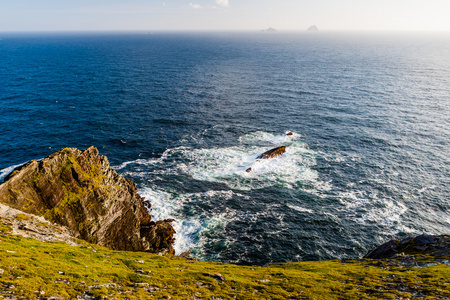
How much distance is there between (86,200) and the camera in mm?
40406

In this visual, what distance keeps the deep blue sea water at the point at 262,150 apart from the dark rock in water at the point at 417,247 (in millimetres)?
7552

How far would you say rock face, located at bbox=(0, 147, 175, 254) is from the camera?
3434 cm

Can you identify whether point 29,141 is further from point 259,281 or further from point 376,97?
point 376,97

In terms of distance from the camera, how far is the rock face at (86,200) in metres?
34.3

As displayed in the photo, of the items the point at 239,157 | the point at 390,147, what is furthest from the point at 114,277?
the point at 390,147

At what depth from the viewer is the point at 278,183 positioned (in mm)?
69312

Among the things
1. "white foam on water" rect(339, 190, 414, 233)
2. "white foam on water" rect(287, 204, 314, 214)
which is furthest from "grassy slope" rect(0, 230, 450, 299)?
"white foam on water" rect(287, 204, 314, 214)

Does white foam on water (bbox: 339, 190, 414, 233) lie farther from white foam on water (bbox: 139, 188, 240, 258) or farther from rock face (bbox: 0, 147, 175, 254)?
rock face (bbox: 0, 147, 175, 254)

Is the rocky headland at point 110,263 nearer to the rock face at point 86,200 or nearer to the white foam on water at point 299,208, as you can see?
the rock face at point 86,200

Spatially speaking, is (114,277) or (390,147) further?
(390,147)

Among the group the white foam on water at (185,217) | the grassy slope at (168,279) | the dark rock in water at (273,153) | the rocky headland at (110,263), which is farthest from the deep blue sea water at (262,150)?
the grassy slope at (168,279)

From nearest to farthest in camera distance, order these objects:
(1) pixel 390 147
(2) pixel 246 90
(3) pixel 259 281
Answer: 1. (3) pixel 259 281
2. (1) pixel 390 147
3. (2) pixel 246 90

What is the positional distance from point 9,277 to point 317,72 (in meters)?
203

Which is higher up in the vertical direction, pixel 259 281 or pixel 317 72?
pixel 317 72
